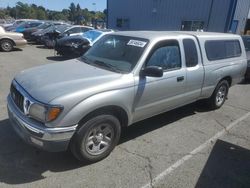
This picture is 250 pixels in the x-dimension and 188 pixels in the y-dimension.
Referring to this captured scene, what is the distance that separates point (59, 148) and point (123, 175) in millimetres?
932

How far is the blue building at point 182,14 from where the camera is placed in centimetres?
1714

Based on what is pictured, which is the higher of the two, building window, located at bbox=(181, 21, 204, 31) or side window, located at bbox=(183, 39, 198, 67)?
side window, located at bbox=(183, 39, 198, 67)

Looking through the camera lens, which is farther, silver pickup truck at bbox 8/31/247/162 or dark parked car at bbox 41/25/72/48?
dark parked car at bbox 41/25/72/48

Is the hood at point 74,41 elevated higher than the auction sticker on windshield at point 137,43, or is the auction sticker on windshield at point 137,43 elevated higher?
the auction sticker on windshield at point 137,43

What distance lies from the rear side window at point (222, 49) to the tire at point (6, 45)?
1188cm

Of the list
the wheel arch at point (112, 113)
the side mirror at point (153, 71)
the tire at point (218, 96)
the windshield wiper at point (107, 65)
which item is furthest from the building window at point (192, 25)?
the wheel arch at point (112, 113)

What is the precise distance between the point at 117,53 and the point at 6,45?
11.7 m

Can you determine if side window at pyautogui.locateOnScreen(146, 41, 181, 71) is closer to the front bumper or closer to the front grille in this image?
the front bumper

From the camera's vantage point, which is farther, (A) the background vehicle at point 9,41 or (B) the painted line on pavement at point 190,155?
(A) the background vehicle at point 9,41

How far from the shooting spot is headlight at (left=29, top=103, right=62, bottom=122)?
2834 millimetres

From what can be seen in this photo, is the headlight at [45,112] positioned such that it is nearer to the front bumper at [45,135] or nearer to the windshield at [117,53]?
the front bumper at [45,135]

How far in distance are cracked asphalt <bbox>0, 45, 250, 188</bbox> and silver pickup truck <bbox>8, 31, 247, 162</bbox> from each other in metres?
0.32

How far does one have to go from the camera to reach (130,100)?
11.7ft

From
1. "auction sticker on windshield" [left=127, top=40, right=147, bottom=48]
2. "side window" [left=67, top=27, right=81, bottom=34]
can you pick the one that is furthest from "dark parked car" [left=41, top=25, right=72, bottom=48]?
"auction sticker on windshield" [left=127, top=40, right=147, bottom=48]
